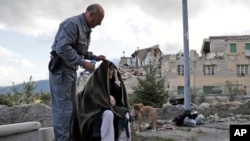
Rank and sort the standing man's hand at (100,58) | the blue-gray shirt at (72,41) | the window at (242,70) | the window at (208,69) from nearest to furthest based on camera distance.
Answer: the blue-gray shirt at (72,41), the standing man's hand at (100,58), the window at (208,69), the window at (242,70)

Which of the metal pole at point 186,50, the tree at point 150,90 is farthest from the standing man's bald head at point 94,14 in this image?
the tree at point 150,90

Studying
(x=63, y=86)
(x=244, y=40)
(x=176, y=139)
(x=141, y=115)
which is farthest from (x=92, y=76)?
(x=244, y=40)

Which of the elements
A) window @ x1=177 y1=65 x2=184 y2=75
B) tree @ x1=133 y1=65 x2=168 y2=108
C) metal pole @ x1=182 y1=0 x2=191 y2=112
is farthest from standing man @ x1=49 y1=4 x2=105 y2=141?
window @ x1=177 y1=65 x2=184 y2=75

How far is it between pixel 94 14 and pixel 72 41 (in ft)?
1.19

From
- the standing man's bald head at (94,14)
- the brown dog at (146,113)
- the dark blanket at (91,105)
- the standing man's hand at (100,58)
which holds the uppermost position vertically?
the standing man's bald head at (94,14)

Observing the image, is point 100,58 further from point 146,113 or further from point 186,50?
point 186,50

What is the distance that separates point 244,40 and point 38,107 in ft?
162

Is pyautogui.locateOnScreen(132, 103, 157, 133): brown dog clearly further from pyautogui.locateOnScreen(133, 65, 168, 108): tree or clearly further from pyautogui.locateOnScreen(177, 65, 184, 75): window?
pyautogui.locateOnScreen(177, 65, 184, 75): window

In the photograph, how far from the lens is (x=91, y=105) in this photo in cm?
396

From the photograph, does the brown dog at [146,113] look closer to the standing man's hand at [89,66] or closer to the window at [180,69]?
the standing man's hand at [89,66]

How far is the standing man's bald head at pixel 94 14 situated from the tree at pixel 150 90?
1215 cm

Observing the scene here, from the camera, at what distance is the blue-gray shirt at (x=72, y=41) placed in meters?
3.74

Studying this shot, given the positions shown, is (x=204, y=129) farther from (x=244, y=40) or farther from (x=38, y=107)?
(x=244, y=40)

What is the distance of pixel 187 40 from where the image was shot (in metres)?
9.52
